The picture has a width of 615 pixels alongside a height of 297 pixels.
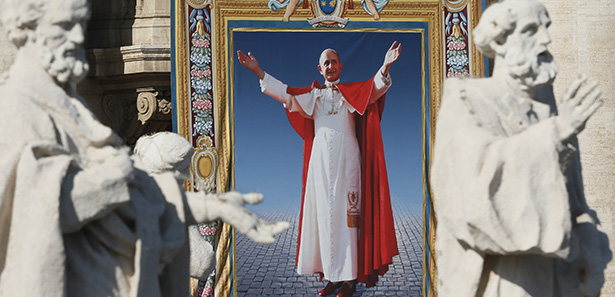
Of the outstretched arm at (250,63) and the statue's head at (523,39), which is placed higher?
the outstretched arm at (250,63)

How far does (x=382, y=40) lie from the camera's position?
9.77 meters

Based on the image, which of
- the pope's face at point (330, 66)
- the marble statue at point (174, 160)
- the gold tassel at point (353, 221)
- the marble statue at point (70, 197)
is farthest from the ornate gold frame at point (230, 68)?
the marble statue at point (70, 197)

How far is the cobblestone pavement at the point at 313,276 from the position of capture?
9.69 meters

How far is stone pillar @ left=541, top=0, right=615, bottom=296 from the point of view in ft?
27.9

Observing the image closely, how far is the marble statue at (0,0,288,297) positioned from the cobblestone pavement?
505 cm

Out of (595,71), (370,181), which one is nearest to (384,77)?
(370,181)

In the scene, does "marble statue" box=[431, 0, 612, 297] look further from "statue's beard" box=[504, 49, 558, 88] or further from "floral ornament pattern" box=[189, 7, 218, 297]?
"floral ornament pattern" box=[189, 7, 218, 297]

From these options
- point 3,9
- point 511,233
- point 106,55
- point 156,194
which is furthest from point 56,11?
point 106,55

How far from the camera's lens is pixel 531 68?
484 cm

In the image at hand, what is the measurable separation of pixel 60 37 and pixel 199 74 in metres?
5.13

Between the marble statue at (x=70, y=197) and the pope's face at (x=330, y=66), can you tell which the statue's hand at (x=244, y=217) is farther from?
the pope's face at (x=330, y=66)

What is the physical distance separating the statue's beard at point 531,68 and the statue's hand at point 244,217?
1074 millimetres

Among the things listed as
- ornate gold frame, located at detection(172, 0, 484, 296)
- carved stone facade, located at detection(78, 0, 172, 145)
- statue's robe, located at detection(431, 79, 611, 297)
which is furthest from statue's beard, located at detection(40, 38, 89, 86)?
carved stone facade, located at detection(78, 0, 172, 145)

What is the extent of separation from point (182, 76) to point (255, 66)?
1.80 ft
